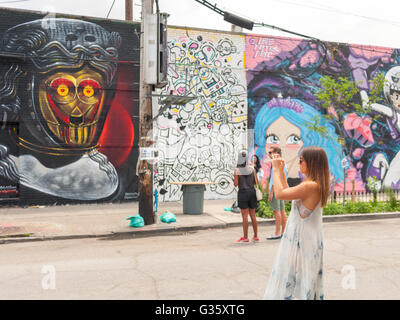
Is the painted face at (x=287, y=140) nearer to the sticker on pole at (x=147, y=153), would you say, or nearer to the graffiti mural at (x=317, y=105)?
the graffiti mural at (x=317, y=105)

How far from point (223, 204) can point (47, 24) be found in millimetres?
9131

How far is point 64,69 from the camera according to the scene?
1458cm

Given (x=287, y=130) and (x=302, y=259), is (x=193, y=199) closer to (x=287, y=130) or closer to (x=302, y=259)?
(x=287, y=130)


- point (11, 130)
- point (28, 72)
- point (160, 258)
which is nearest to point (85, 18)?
point (28, 72)

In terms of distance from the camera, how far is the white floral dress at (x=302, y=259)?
3.39 m

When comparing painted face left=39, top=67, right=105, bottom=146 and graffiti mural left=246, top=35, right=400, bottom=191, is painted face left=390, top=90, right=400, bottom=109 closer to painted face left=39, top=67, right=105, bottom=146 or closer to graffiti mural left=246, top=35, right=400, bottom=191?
graffiti mural left=246, top=35, right=400, bottom=191

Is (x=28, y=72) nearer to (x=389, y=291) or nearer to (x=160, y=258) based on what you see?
(x=160, y=258)

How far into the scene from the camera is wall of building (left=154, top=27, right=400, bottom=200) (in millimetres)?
16031

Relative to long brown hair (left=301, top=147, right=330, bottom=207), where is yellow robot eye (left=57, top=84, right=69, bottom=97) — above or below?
above

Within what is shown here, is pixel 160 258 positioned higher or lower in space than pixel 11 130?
lower

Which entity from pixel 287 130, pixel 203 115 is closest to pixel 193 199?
pixel 203 115

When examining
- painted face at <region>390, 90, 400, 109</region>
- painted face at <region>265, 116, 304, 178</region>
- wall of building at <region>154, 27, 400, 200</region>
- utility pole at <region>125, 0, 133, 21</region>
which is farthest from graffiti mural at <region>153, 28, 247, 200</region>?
painted face at <region>390, 90, 400, 109</region>

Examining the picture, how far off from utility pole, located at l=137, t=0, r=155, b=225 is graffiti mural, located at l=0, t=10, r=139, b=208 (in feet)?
16.6

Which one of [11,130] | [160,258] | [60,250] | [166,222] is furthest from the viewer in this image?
[11,130]
